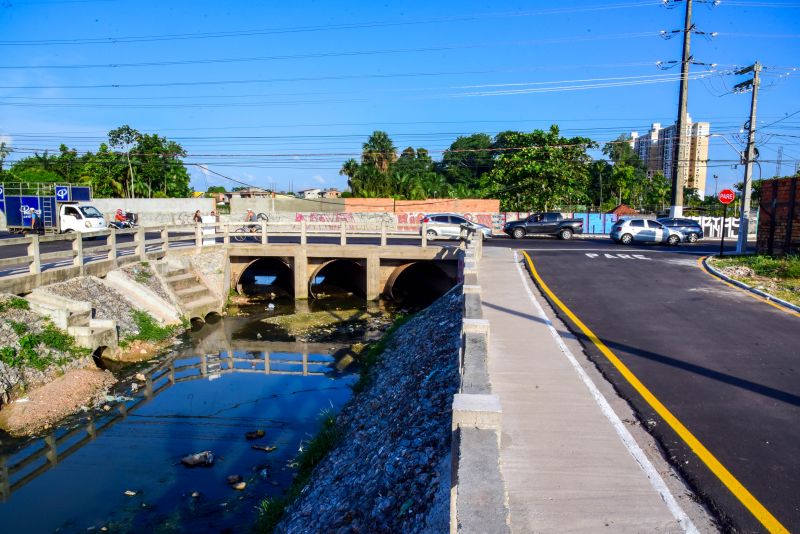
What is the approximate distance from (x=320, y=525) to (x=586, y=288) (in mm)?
11988

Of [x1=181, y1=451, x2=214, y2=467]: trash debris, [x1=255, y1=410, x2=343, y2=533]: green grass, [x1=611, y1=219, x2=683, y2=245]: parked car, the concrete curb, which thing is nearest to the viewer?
[x1=255, y1=410, x2=343, y2=533]: green grass

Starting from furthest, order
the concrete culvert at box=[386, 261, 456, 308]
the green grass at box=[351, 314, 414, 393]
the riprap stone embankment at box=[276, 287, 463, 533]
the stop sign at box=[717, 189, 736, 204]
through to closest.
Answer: the stop sign at box=[717, 189, 736, 204] → the concrete culvert at box=[386, 261, 456, 308] → the green grass at box=[351, 314, 414, 393] → the riprap stone embankment at box=[276, 287, 463, 533]

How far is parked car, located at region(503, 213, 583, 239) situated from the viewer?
131 ft

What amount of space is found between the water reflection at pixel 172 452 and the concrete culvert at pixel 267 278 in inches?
495

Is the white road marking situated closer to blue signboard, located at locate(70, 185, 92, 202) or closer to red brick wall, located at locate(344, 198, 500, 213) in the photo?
blue signboard, located at locate(70, 185, 92, 202)

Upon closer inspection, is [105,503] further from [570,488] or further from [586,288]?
[586,288]

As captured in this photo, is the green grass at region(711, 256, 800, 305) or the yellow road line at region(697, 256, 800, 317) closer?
the yellow road line at region(697, 256, 800, 317)

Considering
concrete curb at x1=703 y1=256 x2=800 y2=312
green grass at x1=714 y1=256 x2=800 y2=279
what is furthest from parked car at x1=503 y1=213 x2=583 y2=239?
concrete curb at x1=703 y1=256 x2=800 y2=312

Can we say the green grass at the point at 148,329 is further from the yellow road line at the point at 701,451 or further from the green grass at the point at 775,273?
the green grass at the point at 775,273

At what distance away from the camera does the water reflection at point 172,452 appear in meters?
9.09

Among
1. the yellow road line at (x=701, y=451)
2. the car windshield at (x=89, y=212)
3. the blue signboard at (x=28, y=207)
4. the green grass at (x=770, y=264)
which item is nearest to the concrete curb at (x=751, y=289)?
the green grass at (x=770, y=264)

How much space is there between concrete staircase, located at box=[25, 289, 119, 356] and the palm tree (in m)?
58.7

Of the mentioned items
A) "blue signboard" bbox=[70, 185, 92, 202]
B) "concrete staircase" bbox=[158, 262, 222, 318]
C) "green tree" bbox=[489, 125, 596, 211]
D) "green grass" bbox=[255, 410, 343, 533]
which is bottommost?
"green grass" bbox=[255, 410, 343, 533]

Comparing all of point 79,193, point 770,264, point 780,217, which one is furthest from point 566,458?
point 79,193
